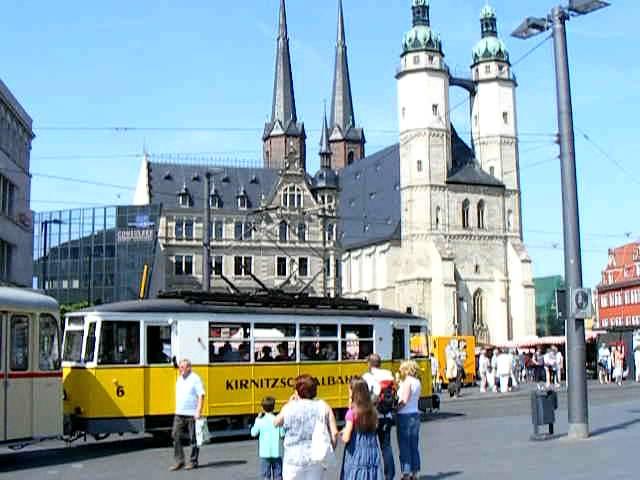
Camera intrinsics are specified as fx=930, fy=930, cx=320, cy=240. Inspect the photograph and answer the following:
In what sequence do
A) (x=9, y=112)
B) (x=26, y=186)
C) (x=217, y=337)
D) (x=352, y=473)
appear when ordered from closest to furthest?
(x=352, y=473) < (x=217, y=337) < (x=9, y=112) < (x=26, y=186)

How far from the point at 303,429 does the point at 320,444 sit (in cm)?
22

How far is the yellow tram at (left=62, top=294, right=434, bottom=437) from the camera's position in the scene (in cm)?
1783

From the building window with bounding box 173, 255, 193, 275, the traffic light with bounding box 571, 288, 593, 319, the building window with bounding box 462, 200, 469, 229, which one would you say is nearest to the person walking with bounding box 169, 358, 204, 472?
the traffic light with bounding box 571, 288, 593, 319

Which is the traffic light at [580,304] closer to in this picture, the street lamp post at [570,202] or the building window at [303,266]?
the street lamp post at [570,202]

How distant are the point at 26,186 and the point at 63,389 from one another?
33.4 m

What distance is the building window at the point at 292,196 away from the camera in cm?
8781

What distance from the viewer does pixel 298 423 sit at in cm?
874

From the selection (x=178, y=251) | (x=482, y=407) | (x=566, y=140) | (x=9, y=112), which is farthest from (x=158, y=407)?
(x=178, y=251)

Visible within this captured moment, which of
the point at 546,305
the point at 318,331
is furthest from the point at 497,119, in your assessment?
the point at 318,331

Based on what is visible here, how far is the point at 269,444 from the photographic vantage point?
10648mm

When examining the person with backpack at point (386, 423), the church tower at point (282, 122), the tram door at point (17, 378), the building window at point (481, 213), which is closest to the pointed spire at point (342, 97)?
the church tower at point (282, 122)

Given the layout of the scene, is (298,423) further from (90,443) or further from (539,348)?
(539,348)

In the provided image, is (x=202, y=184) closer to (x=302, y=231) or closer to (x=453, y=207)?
(x=302, y=231)

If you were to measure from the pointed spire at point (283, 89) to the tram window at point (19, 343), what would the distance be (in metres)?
92.1
